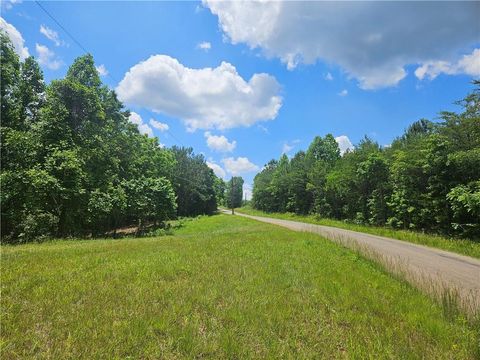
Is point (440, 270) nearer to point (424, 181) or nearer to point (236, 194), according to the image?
point (424, 181)

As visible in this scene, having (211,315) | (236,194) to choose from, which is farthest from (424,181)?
(236,194)

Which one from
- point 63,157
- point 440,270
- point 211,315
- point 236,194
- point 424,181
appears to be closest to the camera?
point 211,315

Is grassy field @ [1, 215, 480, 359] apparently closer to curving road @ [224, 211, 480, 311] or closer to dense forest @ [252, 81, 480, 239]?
curving road @ [224, 211, 480, 311]

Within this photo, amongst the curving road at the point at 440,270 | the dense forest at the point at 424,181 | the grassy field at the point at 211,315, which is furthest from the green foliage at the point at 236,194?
the grassy field at the point at 211,315

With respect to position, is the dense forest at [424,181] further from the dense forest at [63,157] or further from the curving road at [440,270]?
the dense forest at [63,157]

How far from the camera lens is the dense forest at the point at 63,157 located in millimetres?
20453

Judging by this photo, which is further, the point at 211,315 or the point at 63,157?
the point at 63,157

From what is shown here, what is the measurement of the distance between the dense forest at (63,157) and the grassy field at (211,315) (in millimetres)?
13715

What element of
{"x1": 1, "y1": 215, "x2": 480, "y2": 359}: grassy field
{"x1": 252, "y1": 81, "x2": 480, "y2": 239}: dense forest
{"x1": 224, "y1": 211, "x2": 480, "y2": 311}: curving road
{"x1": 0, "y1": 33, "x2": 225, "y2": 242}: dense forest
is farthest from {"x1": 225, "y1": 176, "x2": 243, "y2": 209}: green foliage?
{"x1": 1, "y1": 215, "x2": 480, "y2": 359}: grassy field

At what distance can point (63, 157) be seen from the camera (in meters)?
21.6

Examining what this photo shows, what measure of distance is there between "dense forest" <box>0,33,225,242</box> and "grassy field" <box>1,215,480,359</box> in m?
13.7

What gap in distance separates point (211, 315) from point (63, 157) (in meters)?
20.5

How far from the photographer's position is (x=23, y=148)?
842 inches

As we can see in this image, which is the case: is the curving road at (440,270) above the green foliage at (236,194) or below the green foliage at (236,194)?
below
